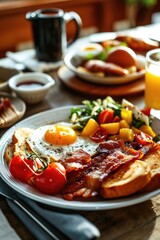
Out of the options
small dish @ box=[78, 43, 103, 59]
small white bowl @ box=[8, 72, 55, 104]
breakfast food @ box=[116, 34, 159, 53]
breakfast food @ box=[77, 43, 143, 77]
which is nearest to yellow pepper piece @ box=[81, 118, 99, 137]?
small white bowl @ box=[8, 72, 55, 104]

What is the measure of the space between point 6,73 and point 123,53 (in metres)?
0.74

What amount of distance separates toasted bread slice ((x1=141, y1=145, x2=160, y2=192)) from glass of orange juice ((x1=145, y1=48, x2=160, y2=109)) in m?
0.53

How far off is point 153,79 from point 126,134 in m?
0.49

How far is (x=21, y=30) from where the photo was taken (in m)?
5.27

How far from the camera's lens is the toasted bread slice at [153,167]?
123 cm

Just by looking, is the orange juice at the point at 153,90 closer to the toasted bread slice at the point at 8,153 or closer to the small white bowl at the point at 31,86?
the small white bowl at the point at 31,86

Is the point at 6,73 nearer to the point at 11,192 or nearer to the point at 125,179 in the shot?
the point at 11,192

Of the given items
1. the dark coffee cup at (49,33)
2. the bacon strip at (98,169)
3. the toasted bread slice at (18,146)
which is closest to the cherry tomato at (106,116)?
the bacon strip at (98,169)

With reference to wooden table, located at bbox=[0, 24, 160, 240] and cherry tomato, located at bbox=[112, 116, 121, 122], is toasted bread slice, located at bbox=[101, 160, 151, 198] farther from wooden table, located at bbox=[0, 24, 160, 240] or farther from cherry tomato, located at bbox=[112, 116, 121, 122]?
cherry tomato, located at bbox=[112, 116, 121, 122]

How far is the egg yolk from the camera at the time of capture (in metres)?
1.50

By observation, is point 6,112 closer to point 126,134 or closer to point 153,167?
point 126,134

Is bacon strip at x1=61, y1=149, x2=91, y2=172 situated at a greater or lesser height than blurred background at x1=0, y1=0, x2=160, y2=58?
greater

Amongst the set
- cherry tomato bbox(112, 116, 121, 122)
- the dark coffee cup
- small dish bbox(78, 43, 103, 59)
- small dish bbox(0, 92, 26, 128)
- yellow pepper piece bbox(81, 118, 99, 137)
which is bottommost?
small dish bbox(0, 92, 26, 128)

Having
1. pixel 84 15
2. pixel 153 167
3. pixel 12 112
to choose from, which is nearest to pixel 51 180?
pixel 153 167
